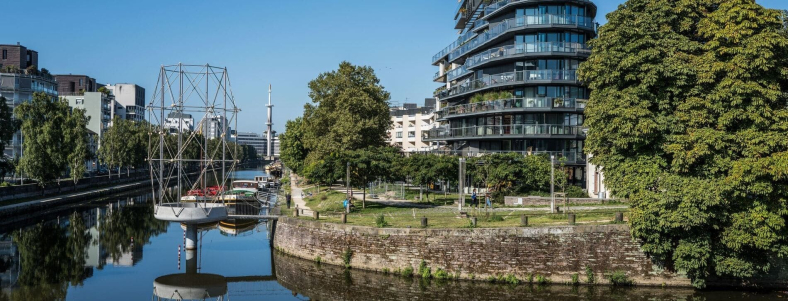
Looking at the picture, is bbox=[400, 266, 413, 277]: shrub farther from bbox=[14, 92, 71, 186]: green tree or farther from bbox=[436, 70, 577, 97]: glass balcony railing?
bbox=[14, 92, 71, 186]: green tree

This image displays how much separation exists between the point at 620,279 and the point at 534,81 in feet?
102

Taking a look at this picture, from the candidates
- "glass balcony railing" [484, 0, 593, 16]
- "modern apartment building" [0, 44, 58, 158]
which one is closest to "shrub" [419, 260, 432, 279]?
"glass balcony railing" [484, 0, 593, 16]

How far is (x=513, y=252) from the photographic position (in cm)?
3550

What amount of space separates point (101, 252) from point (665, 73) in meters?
40.6

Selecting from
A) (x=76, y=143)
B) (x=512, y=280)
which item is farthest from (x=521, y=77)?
(x=76, y=143)

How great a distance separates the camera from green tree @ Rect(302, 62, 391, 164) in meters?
72.0

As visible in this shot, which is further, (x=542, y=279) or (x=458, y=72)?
(x=458, y=72)

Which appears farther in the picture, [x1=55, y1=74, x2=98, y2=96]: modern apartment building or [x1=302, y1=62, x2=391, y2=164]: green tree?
[x1=55, y1=74, x2=98, y2=96]: modern apartment building

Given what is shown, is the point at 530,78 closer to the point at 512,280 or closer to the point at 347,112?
the point at 347,112

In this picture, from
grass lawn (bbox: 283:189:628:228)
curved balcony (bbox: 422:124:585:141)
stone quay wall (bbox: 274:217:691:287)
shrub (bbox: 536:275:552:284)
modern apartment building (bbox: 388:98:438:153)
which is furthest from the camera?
modern apartment building (bbox: 388:98:438:153)

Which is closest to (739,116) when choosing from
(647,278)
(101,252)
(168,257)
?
(647,278)

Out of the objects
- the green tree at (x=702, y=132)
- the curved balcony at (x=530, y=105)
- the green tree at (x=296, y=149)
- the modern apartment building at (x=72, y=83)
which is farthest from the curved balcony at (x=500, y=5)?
the modern apartment building at (x=72, y=83)

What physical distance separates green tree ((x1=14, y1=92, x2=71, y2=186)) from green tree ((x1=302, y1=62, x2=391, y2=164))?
32.1 m

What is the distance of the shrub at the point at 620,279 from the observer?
1350 inches
